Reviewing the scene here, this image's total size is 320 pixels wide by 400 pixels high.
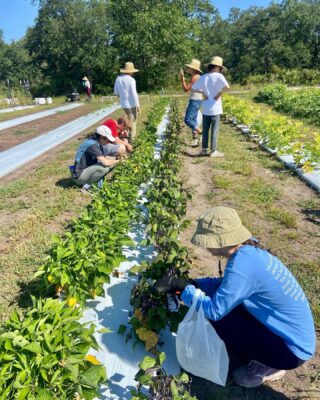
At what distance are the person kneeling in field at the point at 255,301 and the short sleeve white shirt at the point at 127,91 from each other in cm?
595

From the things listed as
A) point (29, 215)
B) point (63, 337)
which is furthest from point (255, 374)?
point (29, 215)

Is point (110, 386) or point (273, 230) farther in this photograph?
point (273, 230)

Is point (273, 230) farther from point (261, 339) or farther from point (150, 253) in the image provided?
point (261, 339)

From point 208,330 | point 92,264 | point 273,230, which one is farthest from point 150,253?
point 208,330

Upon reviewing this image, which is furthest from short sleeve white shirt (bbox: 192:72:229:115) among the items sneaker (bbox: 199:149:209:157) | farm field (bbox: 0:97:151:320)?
farm field (bbox: 0:97:151:320)

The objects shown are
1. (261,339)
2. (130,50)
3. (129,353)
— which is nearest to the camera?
(261,339)

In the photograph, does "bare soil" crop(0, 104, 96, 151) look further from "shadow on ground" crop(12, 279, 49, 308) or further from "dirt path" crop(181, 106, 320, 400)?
"shadow on ground" crop(12, 279, 49, 308)

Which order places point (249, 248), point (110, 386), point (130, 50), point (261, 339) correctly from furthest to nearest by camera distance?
point (130, 50) < point (110, 386) < point (261, 339) < point (249, 248)

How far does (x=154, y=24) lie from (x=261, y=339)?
3175cm

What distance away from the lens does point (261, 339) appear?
206 cm

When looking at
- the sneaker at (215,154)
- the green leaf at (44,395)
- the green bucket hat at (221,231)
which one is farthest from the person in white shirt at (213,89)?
the green leaf at (44,395)

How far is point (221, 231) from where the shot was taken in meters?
1.96

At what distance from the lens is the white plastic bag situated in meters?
1.99

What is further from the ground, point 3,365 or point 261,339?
point 3,365
